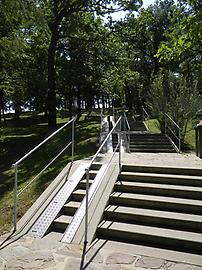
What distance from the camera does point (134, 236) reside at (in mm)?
4629

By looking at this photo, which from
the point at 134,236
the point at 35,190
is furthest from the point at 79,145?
the point at 134,236

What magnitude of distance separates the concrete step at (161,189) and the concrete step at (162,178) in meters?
0.15

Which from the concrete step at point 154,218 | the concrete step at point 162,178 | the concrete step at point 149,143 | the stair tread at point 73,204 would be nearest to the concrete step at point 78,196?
the stair tread at point 73,204

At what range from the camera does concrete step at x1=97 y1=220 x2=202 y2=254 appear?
4340 mm

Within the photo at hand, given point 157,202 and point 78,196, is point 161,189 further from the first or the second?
point 78,196

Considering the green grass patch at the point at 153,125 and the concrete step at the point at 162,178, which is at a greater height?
the green grass patch at the point at 153,125

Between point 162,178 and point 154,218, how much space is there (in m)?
1.23

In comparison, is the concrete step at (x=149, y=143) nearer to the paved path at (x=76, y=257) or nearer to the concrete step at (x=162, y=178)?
the concrete step at (x=162, y=178)

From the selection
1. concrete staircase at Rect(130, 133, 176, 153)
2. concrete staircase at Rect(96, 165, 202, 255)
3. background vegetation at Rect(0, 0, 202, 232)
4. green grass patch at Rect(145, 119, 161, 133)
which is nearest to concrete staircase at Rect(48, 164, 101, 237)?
concrete staircase at Rect(96, 165, 202, 255)

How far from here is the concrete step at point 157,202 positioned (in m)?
5.09

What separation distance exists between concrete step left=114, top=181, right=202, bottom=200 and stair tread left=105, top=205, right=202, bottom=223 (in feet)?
1.77

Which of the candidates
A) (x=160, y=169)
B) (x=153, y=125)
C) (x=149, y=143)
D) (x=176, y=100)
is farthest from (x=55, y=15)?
(x=160, y=169)

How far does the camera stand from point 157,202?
530cm

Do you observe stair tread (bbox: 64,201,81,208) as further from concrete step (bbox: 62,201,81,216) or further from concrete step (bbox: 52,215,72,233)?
concrete step (bbox: 52,215,72,233)
